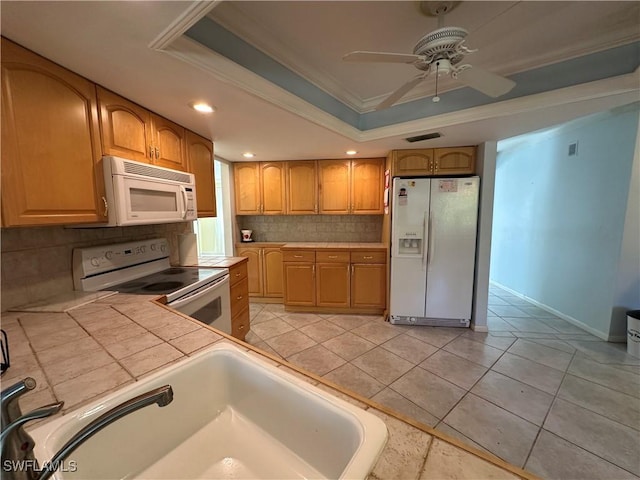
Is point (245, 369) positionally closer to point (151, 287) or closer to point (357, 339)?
point (151, 287)

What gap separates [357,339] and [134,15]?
2.93m

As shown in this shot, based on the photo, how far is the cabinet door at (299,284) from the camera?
140 inches

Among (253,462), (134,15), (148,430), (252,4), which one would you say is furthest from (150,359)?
(252,4)

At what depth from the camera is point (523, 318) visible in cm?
329

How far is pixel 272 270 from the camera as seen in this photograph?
12.8ft

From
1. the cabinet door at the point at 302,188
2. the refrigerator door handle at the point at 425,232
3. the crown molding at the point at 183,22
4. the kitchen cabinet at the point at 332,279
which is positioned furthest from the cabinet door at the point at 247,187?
the crown molding at the point at 183,22

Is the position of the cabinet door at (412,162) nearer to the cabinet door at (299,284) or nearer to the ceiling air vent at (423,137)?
the ceiling air vent at (423,137)

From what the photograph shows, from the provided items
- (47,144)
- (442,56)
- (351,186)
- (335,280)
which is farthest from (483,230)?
(47,144)

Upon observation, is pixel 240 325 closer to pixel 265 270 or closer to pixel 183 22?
pixel 265 270

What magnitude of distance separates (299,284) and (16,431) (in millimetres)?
3133

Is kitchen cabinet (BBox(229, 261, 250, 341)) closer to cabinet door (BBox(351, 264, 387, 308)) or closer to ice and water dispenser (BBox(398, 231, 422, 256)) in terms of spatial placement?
cabinet door (BBox(351, 264, 387, 308))

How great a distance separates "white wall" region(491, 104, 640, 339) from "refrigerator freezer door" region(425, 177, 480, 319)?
1259mm

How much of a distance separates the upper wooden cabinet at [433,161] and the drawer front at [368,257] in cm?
104

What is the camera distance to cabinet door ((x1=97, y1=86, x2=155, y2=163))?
1.52 metres
